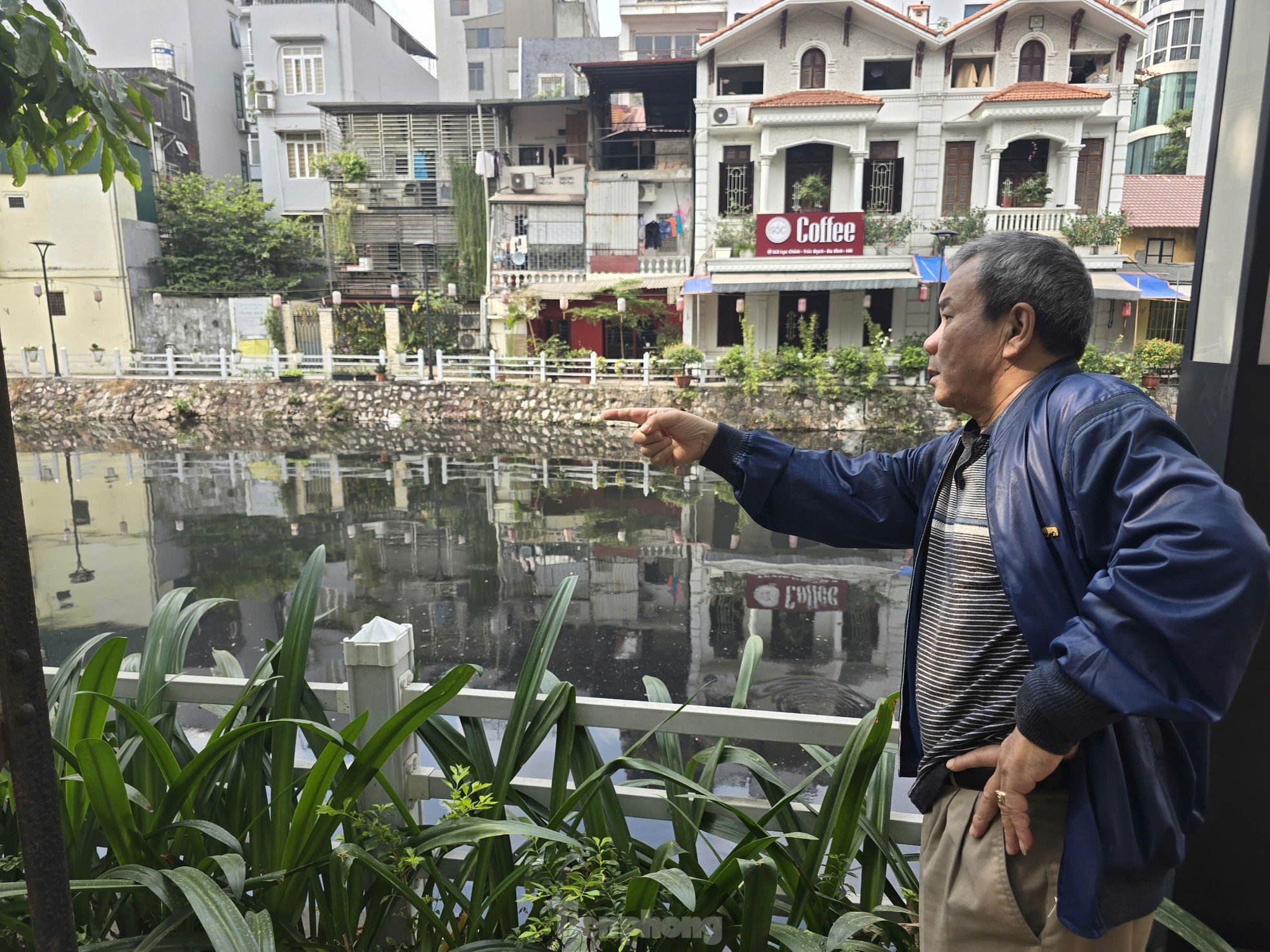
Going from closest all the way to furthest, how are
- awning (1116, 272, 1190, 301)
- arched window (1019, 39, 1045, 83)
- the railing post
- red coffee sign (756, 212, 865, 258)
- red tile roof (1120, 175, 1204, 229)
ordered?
the railing post, awning (1116, 272, 1190, 301), red coffee sign (756, 212, 865, 258), arched window (1019, 39, 1045, 83), red tile roof (1120, 175, 1204, 229)

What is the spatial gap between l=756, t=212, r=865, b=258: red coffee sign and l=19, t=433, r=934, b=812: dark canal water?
16.6ft

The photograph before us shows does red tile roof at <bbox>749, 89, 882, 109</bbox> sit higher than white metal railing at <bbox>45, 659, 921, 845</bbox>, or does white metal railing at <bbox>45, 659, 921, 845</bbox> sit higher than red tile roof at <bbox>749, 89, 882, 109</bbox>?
red tile roof at <bbox>749, 89, 882, 109</bbox>

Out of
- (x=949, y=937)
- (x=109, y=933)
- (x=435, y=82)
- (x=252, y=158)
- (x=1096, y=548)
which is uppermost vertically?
(x=435, y=82)

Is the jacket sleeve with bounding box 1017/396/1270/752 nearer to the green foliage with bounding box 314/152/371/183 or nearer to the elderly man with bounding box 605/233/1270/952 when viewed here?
the elderly man with bounding box 605/233/1270/952

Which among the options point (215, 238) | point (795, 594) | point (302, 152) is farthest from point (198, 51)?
point (795, 594)

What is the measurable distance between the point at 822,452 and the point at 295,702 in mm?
931

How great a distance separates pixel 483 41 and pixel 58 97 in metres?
21.9

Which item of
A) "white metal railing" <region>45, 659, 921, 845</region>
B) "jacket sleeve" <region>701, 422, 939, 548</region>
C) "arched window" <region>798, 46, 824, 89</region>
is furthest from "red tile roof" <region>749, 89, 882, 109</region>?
"white metal railing" <region>45, 659, 921, 845</region>

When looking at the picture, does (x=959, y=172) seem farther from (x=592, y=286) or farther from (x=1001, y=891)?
(x=1001, y=891)

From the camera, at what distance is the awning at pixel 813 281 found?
13.0 m

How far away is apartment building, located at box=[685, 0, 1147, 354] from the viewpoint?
13094 mm

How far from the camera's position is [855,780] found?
1.32m

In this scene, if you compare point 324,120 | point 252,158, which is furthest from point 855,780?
point 252,158

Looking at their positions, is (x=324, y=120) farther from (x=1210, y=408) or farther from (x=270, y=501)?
(x=1210, y=408)
